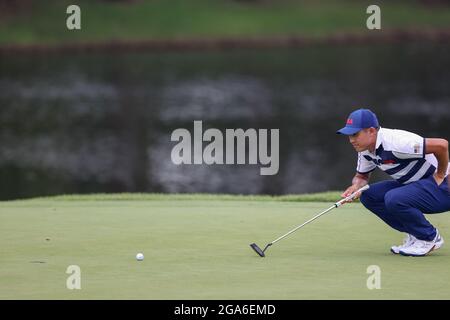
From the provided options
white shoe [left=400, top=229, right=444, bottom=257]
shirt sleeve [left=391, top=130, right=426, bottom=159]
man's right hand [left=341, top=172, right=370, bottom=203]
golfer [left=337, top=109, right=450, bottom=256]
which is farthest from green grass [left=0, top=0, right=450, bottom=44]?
shirt sleeve [left=391, top=130, right=426, bottom=159]

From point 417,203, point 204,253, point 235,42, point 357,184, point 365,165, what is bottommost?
point 204,253

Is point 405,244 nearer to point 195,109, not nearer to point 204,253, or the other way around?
point 204,253

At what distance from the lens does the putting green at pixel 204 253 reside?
7.50 m

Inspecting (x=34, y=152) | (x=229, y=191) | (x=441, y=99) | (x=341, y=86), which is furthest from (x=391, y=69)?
(x=229, y=191)

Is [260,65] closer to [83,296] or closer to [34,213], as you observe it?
[34,213]

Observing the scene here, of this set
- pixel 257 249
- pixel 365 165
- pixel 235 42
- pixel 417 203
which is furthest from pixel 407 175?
pixel 235 42

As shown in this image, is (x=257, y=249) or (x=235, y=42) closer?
(x=257, y=249)

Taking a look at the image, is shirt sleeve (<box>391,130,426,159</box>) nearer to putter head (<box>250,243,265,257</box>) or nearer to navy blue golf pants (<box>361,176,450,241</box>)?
navy blue golf pants (<box>361,176,450,241</box>)

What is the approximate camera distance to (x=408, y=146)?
351 inches

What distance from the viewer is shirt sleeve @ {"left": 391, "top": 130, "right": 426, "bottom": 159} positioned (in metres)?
8.89

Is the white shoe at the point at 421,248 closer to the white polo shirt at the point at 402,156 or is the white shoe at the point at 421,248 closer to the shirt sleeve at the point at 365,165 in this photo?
the white polo shirt at the point at 402,156

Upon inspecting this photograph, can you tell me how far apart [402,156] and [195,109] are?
3123 cm
